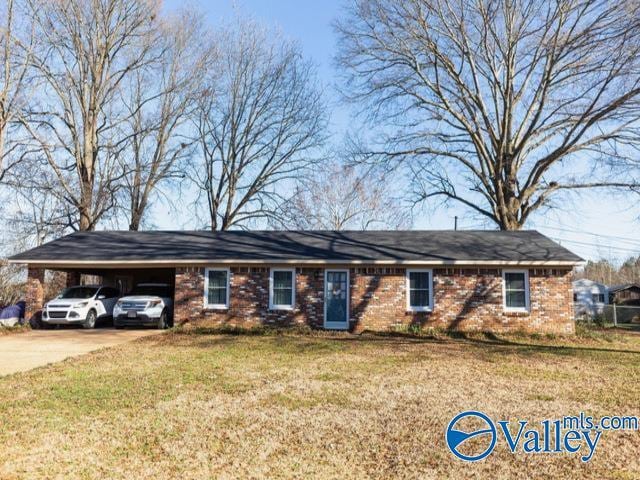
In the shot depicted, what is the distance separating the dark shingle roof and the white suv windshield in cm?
133

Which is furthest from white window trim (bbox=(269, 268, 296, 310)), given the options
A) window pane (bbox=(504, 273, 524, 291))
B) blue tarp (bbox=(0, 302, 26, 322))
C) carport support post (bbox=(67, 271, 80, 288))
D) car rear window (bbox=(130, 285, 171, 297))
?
blue tarp (bbox=(0, 302, 26, 322))

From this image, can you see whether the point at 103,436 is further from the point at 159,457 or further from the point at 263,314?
the point at 263,314

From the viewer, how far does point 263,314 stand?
52.1ft

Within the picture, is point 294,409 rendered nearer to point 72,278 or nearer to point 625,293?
point 72,278

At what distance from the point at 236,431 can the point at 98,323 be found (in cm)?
1416

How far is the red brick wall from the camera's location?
15156mm

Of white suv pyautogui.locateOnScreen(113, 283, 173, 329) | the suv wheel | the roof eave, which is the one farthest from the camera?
the suv wheel

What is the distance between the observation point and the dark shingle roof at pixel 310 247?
1562cm

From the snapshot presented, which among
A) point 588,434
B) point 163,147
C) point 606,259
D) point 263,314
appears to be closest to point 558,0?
point 263,314

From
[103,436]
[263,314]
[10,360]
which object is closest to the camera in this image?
[103,436]

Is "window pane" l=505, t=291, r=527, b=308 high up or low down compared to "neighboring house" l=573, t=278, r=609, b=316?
up

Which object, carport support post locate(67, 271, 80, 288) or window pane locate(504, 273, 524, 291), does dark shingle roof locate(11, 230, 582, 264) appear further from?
carport support post locate(67, 271, 80, 288)

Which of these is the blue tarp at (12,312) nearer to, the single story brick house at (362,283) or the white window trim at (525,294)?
the single story brick house at (362,283)

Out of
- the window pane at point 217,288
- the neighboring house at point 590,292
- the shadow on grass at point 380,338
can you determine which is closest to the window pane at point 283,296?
the shadow on grass at point 380,338
